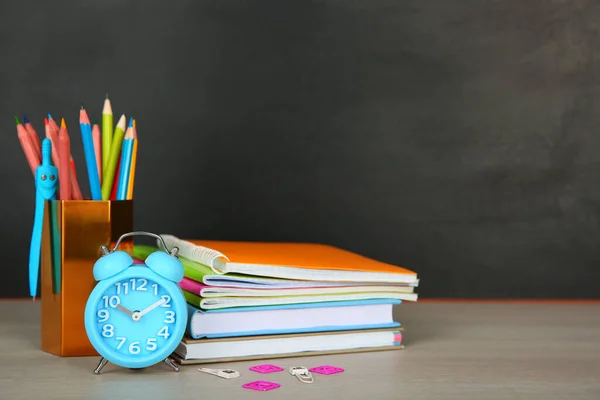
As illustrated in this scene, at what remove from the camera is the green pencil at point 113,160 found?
968mm

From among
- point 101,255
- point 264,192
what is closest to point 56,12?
point 264,192

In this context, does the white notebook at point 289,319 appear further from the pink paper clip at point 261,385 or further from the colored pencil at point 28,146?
the colored pencil at point 28,146

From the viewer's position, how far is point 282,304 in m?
0.94

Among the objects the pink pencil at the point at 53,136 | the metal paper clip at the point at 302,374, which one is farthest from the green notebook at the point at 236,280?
the pink pencil at the point at 53,136

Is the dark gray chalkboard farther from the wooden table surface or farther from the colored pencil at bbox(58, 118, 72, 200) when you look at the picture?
the colored pencil at bbox(58, 118, 72, 200)

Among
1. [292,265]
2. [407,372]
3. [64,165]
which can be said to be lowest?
[407,372]

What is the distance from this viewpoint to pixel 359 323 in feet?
3.28

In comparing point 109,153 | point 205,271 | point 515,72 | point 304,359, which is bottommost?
point 304,359

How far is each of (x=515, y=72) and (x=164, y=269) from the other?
0.92 m

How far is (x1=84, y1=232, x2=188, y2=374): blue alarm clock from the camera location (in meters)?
0.85

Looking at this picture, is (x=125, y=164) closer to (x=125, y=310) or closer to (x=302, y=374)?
(x=125, y=310)

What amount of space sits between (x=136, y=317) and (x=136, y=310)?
10mm

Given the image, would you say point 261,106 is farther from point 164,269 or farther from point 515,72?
point 164,269

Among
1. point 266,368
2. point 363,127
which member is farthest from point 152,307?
point 363,127
